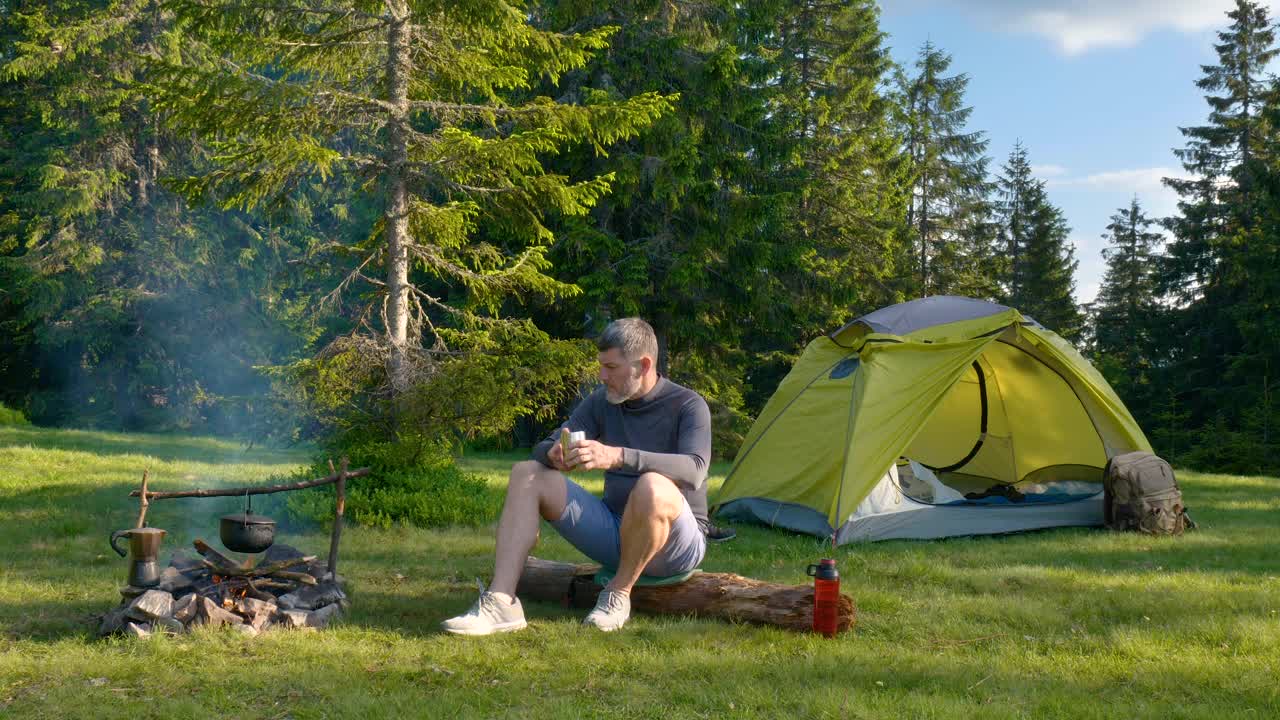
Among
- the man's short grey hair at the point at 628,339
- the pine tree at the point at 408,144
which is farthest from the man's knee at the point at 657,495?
the pine tree at the point at 408,144

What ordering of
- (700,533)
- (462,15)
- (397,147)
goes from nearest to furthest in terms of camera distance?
1. (700,533)
2. (462,15)
3. (397,147)

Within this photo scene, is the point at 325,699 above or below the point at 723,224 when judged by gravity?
below

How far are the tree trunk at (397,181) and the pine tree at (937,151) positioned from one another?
17.1 metres

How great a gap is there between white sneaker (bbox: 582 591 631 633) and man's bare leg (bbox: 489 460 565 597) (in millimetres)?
366

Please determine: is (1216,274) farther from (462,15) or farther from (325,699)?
(325,699)

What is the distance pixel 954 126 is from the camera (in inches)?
942

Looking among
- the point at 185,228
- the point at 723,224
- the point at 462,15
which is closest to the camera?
the point at 462,15

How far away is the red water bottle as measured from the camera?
411cm

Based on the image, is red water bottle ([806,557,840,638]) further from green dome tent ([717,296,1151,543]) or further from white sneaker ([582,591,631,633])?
green dome tent ([717,296,1151,543])

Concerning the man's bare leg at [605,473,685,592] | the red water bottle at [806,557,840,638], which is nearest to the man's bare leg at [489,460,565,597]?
the man's bare leg at [605,473,685,592]

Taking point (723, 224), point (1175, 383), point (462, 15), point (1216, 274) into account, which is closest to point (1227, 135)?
point (1216, 274)

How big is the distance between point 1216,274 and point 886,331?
69.0 ft

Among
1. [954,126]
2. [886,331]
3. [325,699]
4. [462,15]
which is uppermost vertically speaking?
[954,126]

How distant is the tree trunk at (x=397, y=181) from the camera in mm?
7781
